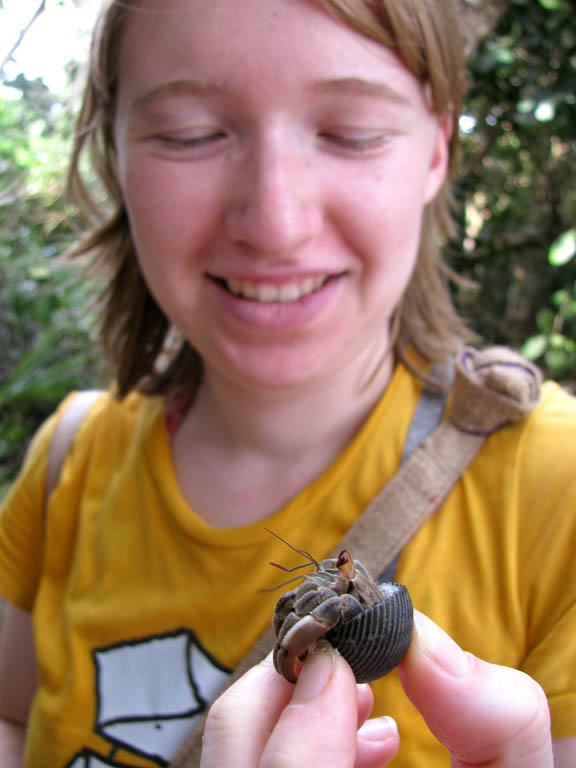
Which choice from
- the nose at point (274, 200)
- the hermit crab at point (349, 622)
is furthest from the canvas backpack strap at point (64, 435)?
the hermit crab at point (349, 622)

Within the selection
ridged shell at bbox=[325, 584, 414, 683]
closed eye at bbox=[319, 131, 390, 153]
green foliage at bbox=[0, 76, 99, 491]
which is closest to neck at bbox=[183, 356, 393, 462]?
closed eye at bbox=[319, 131, 390, 153]

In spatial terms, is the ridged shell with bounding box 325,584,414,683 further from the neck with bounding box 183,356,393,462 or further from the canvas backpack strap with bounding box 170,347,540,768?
the neck with bounding box 183,356,393,462

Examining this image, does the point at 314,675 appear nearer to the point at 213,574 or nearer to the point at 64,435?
the point at 213,574

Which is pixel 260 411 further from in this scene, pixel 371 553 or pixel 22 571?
pixel 22 571

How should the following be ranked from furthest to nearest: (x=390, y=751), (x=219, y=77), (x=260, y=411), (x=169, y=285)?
(x=260, y=411) < (x=169, y=285) < (x=219, y=77) < (x=390, y=751)

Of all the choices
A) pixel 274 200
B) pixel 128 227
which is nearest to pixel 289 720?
pixel 274 200

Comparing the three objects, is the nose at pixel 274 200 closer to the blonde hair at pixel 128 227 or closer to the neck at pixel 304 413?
the blonde hair at pixel 128 227

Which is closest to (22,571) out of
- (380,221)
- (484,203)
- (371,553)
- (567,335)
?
(371,553)
